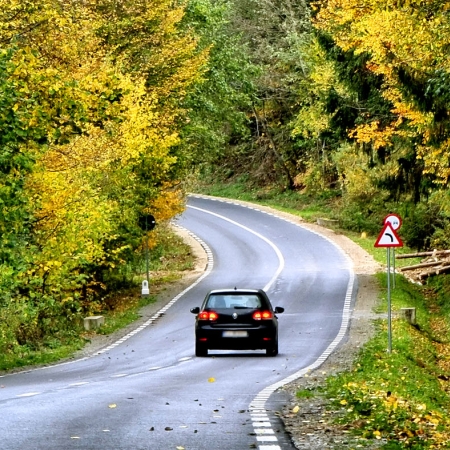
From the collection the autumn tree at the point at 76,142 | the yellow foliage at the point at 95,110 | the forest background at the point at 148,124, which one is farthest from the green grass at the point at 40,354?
the yellow foliage at the point at 95,110

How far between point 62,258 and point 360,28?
1032 centimetres

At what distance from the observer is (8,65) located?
1783cm

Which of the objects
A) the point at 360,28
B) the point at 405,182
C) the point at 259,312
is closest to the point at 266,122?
the point at 405,182

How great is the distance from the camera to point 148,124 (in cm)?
3772

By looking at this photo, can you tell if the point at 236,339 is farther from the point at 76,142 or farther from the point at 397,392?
the point at 76,142

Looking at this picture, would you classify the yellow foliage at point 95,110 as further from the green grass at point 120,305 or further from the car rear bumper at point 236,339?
the car rear bumper at point 236,339

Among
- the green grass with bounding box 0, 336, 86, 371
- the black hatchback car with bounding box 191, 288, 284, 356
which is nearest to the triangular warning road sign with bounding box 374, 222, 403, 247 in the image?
the black hatchback car with bounding box 191, 288, 284, 356

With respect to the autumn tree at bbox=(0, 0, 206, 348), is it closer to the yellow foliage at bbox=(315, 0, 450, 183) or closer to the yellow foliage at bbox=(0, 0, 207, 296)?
the yellow foliage at bbox=(0, 0, 207, 296)

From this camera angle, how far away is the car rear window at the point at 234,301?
2589 centimetres

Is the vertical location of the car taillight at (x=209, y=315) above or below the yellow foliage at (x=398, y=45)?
below

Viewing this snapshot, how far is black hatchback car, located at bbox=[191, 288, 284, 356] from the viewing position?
25.7 metres

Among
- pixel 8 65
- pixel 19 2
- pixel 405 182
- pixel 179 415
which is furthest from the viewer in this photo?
pixel 405 182

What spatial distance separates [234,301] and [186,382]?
23.1 feet

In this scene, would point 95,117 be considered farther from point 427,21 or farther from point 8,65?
point 427,21
